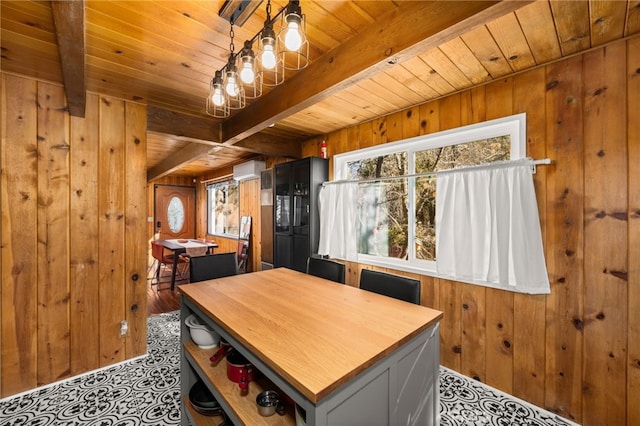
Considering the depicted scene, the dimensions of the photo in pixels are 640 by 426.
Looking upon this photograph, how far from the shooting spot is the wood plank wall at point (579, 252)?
1533 mm

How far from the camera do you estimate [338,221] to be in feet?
9.97

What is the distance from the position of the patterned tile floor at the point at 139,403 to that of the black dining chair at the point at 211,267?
81 cm

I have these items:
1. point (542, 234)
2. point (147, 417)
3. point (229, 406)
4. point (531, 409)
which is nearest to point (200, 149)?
point (147, 417)

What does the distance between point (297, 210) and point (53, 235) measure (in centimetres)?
220

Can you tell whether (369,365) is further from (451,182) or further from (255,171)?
(255,171)

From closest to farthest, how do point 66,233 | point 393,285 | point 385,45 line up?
point 385,45 → point 393,285 → point 66,233

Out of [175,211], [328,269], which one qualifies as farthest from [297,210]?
[175,211]

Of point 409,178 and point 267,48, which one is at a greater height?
point 267,48

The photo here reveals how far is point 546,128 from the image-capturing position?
5.90ft

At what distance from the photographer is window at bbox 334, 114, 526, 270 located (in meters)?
2.08

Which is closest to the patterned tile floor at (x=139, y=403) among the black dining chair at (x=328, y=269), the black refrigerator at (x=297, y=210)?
the black dining chair at (x=328, y=269)

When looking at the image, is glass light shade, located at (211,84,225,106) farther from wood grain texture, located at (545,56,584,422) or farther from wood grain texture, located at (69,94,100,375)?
wood grain texture, located at (545,56,584,422)

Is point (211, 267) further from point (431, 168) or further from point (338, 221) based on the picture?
point (431, 168)

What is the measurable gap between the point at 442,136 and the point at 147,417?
294 cm
